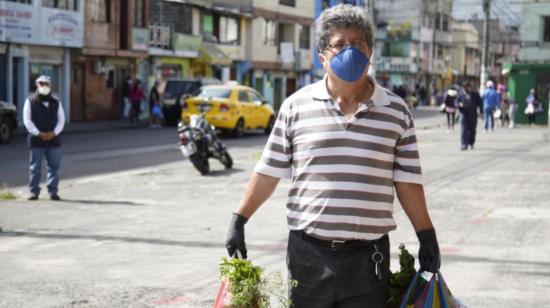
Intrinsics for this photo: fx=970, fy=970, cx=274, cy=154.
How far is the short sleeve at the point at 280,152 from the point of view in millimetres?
4461

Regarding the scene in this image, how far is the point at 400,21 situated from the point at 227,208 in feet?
275

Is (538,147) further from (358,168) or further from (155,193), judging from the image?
(358,168)

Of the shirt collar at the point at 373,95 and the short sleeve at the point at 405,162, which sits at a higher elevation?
the shirt collar at the point at 373,95

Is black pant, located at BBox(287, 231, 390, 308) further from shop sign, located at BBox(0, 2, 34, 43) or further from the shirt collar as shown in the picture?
shop sign, located at BBox(0, 2, 34, 43)

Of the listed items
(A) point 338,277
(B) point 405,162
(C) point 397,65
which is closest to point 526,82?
(C) point 397,65

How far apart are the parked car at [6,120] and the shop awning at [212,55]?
23.7 m

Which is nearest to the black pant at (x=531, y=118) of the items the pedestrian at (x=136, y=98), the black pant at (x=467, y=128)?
the pedestrian at (x=136, y=98)

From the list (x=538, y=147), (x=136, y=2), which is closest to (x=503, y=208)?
(x=538, y=147)

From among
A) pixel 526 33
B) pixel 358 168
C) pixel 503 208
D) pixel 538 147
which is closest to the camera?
pixel 358 168

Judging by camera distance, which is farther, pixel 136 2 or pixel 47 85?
pixel 136 2

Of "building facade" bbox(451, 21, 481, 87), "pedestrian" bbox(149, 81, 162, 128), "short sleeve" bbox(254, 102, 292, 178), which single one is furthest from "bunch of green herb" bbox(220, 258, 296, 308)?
"building facade" bbox(451, 21, 481, 87)

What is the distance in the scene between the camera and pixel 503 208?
12.9 meters

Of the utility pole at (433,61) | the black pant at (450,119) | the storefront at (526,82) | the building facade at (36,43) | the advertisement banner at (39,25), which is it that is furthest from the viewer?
the utility pole at (433,61)

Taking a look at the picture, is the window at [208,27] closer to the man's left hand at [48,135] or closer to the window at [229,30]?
the window at [229,30]
